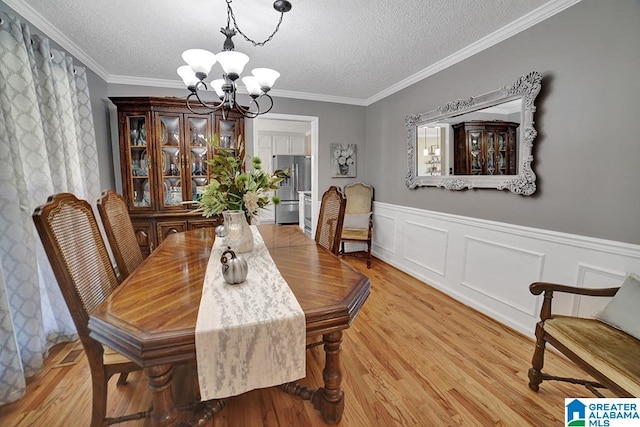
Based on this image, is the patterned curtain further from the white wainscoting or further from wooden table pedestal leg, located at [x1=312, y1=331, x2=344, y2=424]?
the white wainscoting

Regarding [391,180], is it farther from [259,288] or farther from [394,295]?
[259,288]

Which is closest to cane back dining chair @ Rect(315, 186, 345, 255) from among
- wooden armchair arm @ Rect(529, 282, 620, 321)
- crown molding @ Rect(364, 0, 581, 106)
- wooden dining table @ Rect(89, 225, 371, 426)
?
wooden dining table @ Rect(89, 225, 371, 426)

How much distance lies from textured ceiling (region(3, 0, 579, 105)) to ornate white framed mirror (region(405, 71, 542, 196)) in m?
0.48

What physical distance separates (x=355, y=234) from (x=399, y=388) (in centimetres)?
237

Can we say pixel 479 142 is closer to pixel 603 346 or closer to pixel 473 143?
pixel 473 143

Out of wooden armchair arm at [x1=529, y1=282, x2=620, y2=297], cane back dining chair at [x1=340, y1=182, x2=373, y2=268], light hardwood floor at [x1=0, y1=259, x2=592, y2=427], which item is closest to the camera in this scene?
light hardwood floor at [x1=0, y1=259, x2=592, y2=427]

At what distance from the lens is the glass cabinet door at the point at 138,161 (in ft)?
10.2

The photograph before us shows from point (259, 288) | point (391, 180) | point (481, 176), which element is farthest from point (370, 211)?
point (259, 288)

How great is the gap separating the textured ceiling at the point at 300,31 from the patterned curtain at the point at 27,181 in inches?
14.3

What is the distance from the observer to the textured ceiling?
6.29 ft

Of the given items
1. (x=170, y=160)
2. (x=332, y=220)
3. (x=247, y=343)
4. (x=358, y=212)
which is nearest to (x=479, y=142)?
(x=332, y=220)

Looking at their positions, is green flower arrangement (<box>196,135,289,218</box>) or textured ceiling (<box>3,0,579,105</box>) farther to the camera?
textured ceiling (<box>3,0,579,105</box>)

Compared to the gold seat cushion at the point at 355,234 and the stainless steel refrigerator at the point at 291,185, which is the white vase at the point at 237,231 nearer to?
the gold seat cushion at the point at 355,234

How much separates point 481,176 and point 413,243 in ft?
3.88
